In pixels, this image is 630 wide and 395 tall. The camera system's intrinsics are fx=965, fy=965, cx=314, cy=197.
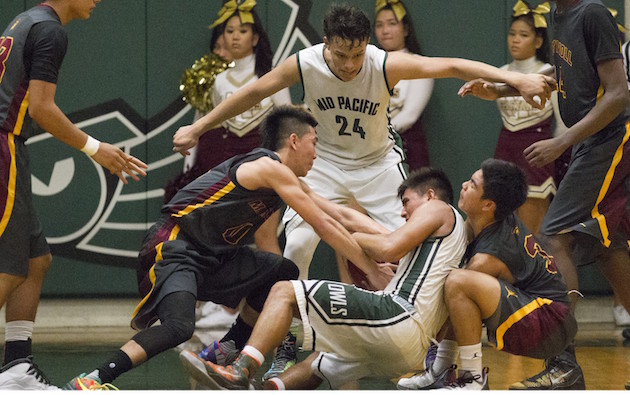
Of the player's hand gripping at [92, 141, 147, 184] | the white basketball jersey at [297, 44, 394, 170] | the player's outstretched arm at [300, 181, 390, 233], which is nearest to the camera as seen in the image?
the player's hand gripping at [92, 141, 147, 184]

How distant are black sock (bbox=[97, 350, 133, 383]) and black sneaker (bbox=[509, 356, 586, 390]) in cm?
184

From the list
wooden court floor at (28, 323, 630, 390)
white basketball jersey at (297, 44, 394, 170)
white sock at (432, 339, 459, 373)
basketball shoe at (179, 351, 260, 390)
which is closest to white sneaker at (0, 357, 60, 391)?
wooden court floor at (28, 323, 630, 390)

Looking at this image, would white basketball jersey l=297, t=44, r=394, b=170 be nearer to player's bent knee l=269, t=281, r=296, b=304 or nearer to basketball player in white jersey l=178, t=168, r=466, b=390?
basketball player in white jersey l=178, t=168, r=466, b=390

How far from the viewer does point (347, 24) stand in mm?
4863

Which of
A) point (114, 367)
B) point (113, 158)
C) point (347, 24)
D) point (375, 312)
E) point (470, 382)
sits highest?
point (347, 24)

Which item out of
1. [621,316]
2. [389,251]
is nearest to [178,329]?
[389,251]

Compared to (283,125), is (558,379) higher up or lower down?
lower down

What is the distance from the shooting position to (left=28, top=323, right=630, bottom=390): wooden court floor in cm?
483

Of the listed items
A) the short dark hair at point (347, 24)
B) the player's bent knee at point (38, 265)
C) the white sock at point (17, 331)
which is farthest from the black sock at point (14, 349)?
the short dark hair at point (347, 24)

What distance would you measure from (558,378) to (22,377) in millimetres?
2474

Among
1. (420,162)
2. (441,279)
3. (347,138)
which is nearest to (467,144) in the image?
(420,162)

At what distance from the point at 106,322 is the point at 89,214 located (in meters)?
0.84

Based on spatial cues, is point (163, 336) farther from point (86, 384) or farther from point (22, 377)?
point (22, 377)

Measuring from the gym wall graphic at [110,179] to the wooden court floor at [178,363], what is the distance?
2.61 ft
